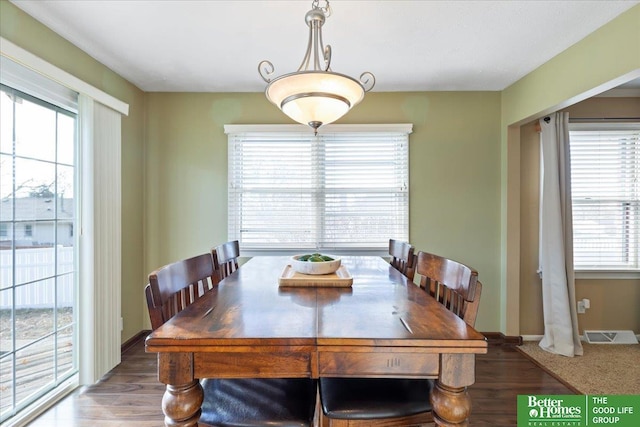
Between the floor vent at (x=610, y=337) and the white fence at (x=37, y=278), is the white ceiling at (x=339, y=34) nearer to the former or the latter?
the white fence at (x=37, y=278)

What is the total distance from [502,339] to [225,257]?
2657mm

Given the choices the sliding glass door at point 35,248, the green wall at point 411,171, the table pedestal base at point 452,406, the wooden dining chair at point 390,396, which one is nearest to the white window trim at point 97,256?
the sliding glass door at point 35,248

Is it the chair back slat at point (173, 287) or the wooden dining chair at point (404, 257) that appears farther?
the wooden dining chair at point (404, 257)

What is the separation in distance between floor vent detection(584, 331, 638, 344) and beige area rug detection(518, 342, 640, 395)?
0.14 feet

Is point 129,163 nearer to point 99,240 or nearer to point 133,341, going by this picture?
point 99,240

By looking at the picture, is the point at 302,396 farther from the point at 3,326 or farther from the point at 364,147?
the point at 364,147

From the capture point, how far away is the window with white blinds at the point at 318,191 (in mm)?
2955

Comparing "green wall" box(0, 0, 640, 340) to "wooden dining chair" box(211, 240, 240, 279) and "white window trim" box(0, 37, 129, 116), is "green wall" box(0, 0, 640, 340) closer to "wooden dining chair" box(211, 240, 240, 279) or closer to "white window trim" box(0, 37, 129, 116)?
"white window trim" box(0, 37, 129, 116)

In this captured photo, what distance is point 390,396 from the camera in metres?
1.15

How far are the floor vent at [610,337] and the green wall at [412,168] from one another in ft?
2.86

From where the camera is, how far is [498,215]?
296 cm

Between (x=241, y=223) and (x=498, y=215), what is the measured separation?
2511 mm

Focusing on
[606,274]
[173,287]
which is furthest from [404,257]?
[606,274]

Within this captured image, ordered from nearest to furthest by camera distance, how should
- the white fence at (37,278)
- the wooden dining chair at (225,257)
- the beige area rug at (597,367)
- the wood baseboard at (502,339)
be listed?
the white fence at (37,278), the wooden dining chair at (225,257), the beige area rug at (597,367), the wood baseboard at (502,339)
